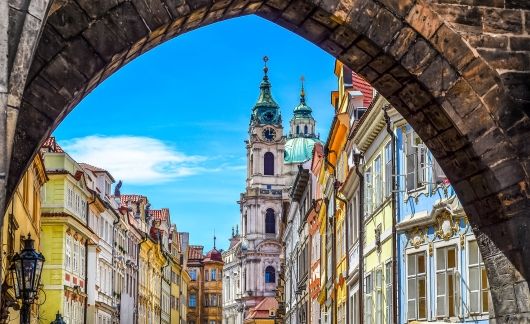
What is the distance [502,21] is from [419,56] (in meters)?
0.66

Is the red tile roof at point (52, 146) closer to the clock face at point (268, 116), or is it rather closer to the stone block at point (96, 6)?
the stone block at point (96, 6)

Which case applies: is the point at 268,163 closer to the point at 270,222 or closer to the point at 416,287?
the point at 270,222

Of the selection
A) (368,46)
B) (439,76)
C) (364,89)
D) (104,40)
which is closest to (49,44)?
(104,40)

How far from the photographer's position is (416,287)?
2155cm

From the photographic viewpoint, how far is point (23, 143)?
6.25 m

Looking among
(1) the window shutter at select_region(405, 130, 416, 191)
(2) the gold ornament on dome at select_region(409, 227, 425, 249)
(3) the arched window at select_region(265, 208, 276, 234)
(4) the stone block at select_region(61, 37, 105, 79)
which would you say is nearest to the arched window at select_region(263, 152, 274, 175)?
(3) the arched window at select_region(265, 208, 276, 234)

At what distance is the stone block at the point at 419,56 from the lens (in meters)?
7.24

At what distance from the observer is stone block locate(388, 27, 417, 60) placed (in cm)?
720

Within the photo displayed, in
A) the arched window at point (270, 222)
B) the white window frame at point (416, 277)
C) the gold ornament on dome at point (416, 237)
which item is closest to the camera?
the white window frame at point (416, 277)

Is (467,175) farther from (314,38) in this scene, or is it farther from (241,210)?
(241,210)

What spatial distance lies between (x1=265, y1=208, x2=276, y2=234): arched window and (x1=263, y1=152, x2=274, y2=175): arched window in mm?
5027

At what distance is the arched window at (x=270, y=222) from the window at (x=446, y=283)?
367 feet

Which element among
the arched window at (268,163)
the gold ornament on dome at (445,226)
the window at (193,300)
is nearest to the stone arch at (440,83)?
the gold ornament on dome at (445,226)

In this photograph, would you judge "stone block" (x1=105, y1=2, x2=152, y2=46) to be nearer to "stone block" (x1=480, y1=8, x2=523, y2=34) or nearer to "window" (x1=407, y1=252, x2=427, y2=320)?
"stone block" (x1=480, y1=8, x2=523, y2=34)
